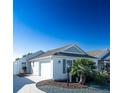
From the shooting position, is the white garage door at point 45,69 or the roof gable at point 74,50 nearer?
the roof gable at point 74,50

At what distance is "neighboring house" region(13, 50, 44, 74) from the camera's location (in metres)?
2.40

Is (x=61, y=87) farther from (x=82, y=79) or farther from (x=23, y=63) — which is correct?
(x=23, y=63)

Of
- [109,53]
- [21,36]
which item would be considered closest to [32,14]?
[21,36]

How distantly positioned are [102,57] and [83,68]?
0.33 m

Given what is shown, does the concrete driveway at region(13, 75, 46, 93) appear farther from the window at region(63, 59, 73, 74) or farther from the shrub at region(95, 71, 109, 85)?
the shrub at region(95, 71, 109, 85)

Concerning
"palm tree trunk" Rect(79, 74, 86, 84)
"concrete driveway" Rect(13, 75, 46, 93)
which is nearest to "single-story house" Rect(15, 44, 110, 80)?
"concrete driveway" Rect(13, 75, 46, 93)

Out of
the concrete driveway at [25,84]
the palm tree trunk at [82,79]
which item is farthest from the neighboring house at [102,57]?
the concrete driveway at [25,84]

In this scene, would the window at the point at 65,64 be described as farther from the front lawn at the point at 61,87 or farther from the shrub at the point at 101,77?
the shrub at the point at 101,77

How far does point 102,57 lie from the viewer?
262 centimetres

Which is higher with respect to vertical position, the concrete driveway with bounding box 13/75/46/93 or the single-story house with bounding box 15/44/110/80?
the single-story house with bounding box 15/44/110/80

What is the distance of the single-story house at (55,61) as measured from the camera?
2520 mm

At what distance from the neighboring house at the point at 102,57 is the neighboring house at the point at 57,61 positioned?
2.6 inches
